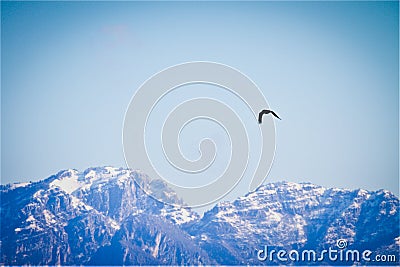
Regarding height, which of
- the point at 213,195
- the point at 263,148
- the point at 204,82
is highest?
the point at 204,82

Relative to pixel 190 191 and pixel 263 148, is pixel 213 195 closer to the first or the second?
pixel 263 148

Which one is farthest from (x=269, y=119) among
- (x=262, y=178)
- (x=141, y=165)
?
(x=141, y=165)

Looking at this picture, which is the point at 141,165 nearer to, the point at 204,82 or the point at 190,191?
the point at 204,82

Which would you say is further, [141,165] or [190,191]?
[190,191]

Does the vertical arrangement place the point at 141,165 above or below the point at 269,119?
below

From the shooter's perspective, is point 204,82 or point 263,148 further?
point 204,82

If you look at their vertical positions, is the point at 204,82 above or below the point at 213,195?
above

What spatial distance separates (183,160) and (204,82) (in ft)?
48.5

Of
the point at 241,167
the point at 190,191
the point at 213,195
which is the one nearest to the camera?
the point at 241,167

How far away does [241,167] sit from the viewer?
100 meters

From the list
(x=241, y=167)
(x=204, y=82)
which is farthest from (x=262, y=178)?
(x=204, y=82)

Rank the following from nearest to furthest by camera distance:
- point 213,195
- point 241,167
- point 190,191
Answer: point 241,167 → point 213,195 → point 190,191

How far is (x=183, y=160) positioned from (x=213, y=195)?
832 centimetres

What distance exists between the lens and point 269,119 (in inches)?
3957
